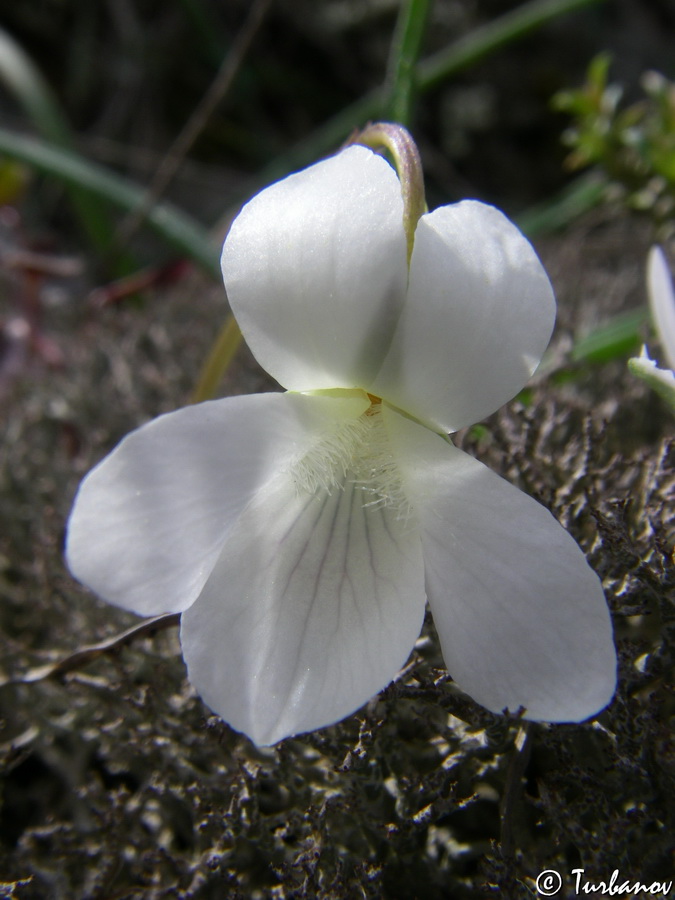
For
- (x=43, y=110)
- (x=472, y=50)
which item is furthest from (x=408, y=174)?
(x=43, y=110)

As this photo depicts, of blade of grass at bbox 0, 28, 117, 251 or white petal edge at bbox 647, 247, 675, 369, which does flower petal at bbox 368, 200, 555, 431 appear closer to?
white petal edge at bbox 647, 247, 675, 369

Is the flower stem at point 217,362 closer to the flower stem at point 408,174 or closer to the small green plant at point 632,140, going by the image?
the flower stem at point 408,174

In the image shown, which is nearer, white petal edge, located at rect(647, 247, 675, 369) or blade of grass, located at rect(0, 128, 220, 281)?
white petal edge, located at rect(647, 247, 675, 369)

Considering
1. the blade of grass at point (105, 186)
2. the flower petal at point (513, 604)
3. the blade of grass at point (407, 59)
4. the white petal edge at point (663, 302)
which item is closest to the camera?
the flower petal at point (513, 604)

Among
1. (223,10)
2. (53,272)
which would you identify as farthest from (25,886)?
(223,10)

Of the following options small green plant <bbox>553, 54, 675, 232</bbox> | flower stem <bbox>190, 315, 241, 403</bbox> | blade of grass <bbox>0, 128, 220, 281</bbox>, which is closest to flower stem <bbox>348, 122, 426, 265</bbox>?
flower stem <bbox>190, 315, 241, 403</bbox>

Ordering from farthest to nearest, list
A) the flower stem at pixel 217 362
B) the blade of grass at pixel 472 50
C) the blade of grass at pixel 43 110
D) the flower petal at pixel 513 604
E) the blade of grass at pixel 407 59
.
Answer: the blade of grass at pixel 43 110 < the blade of grass at pixel 472 50 < the blade of grass at pixel 407 59 < the flower stem at pixel 217 362 < the flower petal at pixel 513 604

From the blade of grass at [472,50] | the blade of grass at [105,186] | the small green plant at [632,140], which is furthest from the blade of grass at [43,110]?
the small green plant at [632,140]

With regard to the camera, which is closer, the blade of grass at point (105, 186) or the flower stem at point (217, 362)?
the flower stem at point (217, 362)
